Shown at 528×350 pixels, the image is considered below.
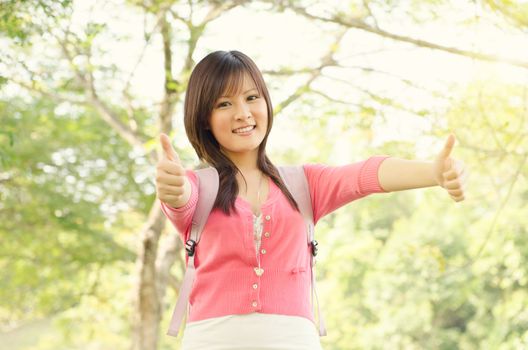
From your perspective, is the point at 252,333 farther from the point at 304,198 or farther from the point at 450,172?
the point at 450,172

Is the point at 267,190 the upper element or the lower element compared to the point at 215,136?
lower

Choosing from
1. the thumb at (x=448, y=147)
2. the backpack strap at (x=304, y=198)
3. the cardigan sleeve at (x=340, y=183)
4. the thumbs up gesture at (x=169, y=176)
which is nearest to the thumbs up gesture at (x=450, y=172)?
the thumb at (x=448, y=147)

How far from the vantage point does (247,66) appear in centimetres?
194

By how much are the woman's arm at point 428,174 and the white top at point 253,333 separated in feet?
1.14

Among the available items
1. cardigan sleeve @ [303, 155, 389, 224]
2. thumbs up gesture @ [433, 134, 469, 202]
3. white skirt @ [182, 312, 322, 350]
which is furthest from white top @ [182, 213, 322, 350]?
thumbs up gesture @ [433, 134, 469, 202]

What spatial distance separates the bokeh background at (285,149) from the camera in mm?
4105

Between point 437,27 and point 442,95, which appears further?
point 437,27

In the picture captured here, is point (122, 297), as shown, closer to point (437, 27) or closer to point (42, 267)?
point (42, 267)

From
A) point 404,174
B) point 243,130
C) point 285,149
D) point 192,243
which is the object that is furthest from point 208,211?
point 285,149

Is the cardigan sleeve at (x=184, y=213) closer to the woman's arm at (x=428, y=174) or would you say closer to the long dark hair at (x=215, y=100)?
the long dark hair at (x=215, y=100)

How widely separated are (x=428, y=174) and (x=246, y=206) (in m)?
0.45

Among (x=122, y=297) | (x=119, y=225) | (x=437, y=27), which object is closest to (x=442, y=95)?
(x=437, y=27)

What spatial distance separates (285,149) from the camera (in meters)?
17.8

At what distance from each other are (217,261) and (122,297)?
377 inches
